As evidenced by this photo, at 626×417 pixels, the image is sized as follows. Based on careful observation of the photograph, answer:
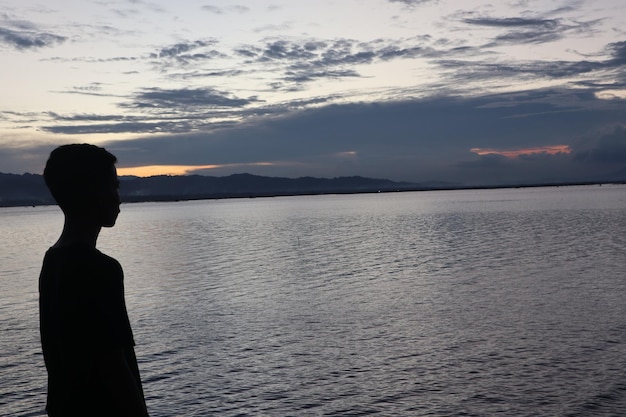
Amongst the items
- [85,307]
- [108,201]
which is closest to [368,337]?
[108,201]

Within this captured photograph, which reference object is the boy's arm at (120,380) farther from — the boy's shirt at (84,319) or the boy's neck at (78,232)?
the boy's neck at (78,232)

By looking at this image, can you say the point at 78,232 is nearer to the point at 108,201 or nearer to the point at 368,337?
the point at 108,201

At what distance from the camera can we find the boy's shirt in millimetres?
3900

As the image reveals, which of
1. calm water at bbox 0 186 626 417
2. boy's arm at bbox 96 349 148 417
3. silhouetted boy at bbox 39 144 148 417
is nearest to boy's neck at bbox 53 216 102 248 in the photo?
silhouetted boy at bbox 39 144 148 417

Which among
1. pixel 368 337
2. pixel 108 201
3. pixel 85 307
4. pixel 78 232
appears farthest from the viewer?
pixel 368 337

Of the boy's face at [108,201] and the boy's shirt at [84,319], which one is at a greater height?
the boy's face at [108,201]

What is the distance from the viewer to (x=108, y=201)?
14.6ft

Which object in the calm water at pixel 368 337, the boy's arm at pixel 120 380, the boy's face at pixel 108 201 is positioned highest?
the boy's face at pixel 108 201

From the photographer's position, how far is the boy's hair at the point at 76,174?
4305mm

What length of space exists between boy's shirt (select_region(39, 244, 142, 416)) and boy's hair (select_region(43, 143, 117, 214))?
1.35 feet

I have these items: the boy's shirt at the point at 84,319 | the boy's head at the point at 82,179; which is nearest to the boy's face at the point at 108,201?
the boy's head at the point at 82,179

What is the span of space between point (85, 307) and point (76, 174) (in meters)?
0.92

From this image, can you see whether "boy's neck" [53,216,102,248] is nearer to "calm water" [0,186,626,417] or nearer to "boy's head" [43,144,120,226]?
"boy's head" [43,144,120,226]

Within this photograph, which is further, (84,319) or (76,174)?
(76,174)
